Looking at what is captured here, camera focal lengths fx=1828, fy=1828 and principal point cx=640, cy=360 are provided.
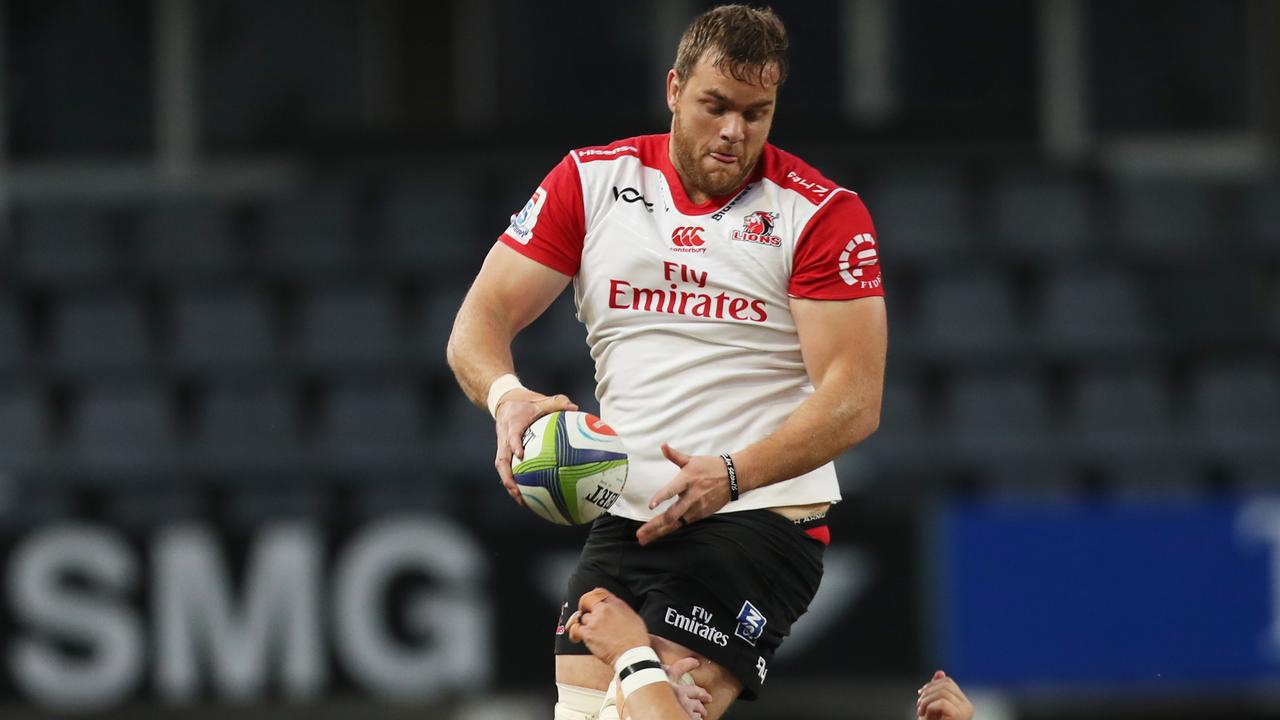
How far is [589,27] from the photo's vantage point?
11836 mm

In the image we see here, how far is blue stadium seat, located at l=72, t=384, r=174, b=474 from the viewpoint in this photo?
9.50 metres

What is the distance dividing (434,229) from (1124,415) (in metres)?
3.99

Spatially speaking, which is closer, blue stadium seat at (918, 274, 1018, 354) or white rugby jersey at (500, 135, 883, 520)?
white rugby jersey at (500, 135, 883, 520)

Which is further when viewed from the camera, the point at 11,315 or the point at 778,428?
the point at 11,315

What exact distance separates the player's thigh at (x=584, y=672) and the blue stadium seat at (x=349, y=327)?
579 cm

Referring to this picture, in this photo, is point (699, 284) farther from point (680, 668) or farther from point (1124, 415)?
point (1124, 415)

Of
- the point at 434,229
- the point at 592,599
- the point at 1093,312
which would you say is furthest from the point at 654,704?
the point at 434,229

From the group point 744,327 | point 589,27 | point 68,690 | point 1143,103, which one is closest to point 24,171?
point 589,27

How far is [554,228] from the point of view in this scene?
4.19m

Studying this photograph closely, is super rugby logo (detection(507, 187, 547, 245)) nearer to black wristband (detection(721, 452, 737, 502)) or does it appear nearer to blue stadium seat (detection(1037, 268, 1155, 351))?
black wristband (detection(721, 452, 737, 502))

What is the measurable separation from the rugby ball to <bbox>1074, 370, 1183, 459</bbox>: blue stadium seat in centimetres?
576

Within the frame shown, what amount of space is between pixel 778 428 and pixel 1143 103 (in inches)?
330

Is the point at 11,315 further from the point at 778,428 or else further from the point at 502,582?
the point at 778,428

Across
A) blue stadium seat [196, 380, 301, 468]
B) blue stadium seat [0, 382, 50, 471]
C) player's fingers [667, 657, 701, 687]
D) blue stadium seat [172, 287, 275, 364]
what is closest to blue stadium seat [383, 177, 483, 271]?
blue stadium seat [172, 287, 275, 364]
